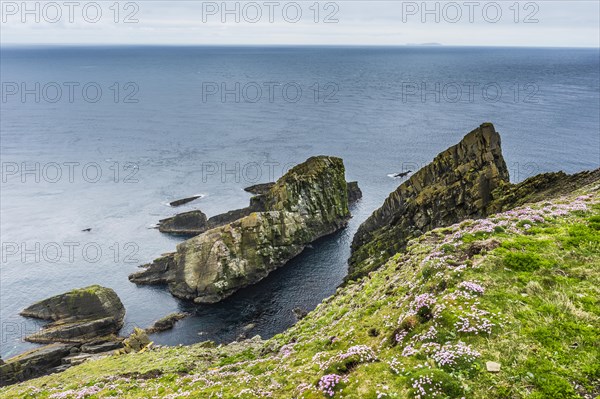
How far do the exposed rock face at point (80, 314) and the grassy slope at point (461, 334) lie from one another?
134ft

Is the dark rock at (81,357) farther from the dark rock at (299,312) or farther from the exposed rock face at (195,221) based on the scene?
the exposed rock face at (195,221)

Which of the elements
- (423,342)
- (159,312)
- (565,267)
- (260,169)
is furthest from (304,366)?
(260,169)

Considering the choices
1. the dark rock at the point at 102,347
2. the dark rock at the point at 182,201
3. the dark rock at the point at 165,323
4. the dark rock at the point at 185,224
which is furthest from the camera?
the dark rock at the point at 182,201

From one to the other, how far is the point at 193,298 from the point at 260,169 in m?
72.0

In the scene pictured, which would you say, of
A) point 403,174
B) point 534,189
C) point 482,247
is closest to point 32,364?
point 482,247

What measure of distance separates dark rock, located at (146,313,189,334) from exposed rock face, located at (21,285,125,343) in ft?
25.3

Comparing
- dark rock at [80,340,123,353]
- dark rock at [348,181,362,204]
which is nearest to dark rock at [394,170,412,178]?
dark rock at [348,181,362,204]

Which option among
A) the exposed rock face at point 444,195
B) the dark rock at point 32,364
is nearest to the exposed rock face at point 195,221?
the exposed rock face at point 444,195

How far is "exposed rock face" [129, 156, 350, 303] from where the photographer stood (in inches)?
3423

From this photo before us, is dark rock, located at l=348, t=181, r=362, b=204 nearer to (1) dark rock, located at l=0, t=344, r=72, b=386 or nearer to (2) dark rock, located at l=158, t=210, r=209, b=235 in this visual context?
(2) dark rock, located at l=158, t=210, r=209, b=235

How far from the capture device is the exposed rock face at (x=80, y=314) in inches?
2953

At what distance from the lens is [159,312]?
80.9 m

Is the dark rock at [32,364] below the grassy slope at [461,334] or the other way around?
below

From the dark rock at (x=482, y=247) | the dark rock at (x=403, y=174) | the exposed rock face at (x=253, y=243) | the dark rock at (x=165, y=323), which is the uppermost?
the dark rock at (x=482, y=247)
